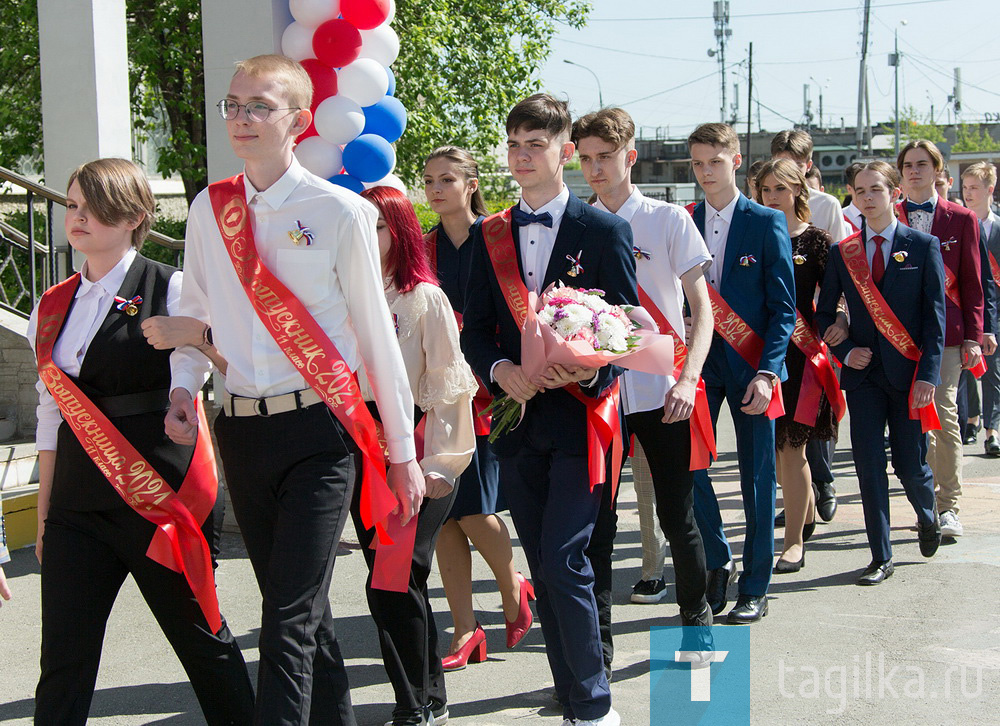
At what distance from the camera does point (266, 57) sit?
321 cm

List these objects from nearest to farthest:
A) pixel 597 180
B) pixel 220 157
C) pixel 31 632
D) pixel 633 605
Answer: pixel 597 180, pixel 31 632, pixel 633 605, pixel 220 157

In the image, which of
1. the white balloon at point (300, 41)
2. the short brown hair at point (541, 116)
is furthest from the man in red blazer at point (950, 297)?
the short brown hair at point (541, 116)

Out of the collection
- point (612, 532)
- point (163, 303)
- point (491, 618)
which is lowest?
point (491, 618)

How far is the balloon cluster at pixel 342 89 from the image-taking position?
20.1 ft

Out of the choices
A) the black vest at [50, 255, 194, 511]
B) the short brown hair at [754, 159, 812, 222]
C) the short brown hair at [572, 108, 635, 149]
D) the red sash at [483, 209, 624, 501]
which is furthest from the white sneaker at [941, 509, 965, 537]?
the black vest at [50, 255, 194, 511]

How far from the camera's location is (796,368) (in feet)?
19.6

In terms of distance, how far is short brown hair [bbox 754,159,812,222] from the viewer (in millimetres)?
6012

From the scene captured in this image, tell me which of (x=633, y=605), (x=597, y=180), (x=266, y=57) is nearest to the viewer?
(x=266, y=57)

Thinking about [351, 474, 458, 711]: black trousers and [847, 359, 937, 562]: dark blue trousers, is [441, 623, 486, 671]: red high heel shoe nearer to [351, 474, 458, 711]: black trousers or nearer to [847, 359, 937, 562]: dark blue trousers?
[351, 474, 458, 711]: black trousers

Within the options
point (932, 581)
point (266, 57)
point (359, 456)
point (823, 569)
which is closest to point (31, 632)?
point (359, 456)

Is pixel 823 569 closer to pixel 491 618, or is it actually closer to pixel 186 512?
pixel 491 618

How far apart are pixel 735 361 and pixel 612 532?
1310 millimetres

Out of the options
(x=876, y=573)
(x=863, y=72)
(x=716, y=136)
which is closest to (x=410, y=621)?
(x=716, y=136)

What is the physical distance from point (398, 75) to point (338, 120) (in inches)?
358
